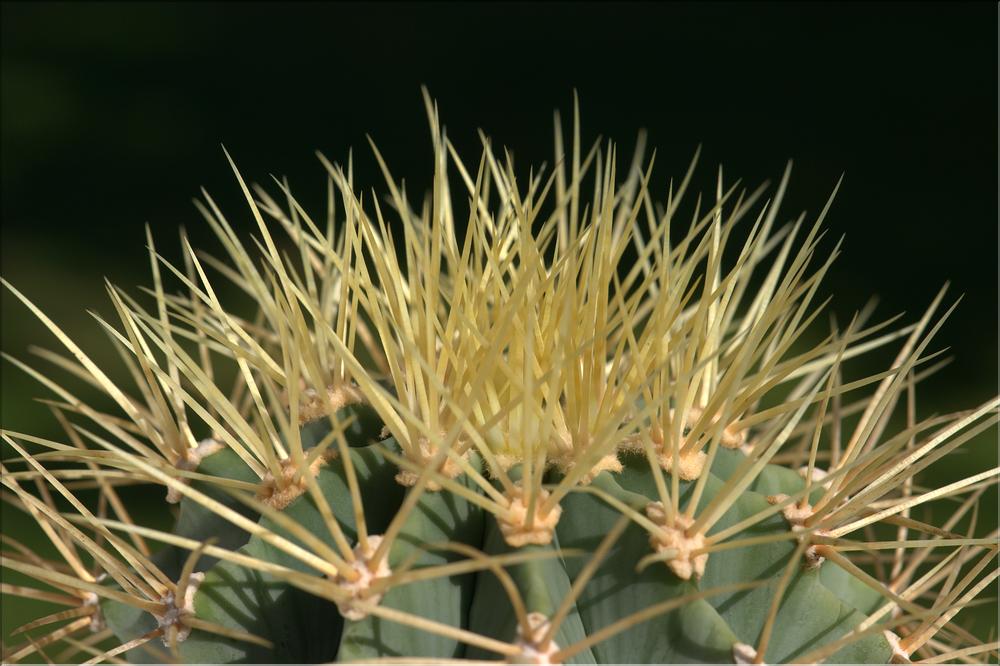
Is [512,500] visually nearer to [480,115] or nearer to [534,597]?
[534,597]

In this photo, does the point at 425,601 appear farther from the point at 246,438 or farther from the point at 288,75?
the point at 288,75

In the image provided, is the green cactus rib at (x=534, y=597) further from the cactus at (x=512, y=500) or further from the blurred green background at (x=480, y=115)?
the blurred green background at (x=480, y=115)

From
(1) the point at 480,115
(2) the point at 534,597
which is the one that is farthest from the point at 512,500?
(1) the point at 480,115

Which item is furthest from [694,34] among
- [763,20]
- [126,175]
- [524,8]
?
[126,175]

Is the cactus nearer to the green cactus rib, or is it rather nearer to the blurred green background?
the green cactus rib

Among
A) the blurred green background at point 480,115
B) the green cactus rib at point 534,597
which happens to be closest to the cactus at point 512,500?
the green cactus rib at point 534,597
